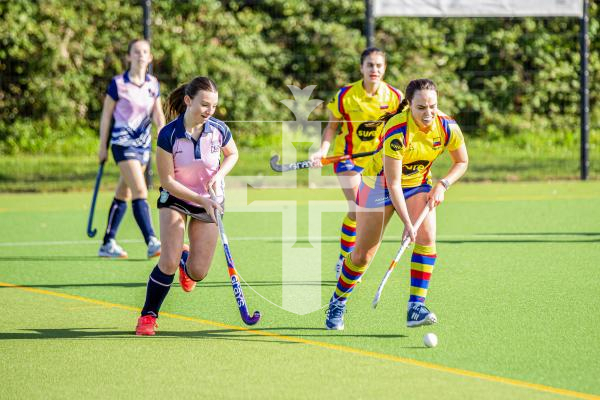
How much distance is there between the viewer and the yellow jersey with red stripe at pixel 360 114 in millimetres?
8055

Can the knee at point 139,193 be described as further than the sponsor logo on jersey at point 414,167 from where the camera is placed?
Yes

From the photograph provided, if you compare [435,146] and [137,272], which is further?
[137,272]

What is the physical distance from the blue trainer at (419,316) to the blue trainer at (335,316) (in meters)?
0.37

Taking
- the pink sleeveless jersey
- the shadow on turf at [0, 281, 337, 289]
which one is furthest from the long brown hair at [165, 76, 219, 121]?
the shadow on turf at [0, 281, 337, 289]

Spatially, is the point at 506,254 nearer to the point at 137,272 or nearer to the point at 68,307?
the point at 137,272

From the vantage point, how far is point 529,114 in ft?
53.9

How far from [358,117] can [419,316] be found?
2397 mm

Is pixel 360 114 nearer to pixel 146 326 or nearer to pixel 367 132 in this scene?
pixel 367 132

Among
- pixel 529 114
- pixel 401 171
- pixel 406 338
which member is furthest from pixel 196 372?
pixel 529 114

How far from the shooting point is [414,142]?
602 centimetres

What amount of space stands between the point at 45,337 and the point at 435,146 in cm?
241

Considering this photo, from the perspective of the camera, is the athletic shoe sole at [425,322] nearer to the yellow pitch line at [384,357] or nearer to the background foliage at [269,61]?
the yellow pitch line at [384,357]

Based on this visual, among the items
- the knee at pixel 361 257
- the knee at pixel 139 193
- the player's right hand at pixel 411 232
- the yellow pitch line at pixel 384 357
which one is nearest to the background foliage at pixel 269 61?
the knee at pixel 139 193

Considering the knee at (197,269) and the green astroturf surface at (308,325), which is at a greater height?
the knee at (197,269)
